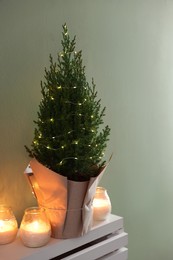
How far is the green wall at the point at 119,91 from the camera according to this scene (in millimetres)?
1112

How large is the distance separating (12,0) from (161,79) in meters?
0.98

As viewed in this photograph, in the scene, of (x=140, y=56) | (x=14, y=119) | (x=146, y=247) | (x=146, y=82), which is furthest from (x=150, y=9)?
(x=146, y=247)

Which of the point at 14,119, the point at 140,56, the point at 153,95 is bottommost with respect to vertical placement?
the point at 14,119

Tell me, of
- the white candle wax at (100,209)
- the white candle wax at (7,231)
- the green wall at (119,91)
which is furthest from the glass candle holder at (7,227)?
the white candle wax at (100,209)

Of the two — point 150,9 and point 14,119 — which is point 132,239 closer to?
point 14,119

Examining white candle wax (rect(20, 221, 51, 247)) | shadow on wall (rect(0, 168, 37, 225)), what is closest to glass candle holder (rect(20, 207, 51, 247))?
white candle wax (rect(20, 221, 51, 247))

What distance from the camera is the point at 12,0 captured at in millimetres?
1099

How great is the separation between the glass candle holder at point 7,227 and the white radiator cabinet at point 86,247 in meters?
0.02

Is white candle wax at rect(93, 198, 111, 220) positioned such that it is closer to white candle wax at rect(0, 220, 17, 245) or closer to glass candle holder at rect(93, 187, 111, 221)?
glass candle holder at rect(93, 187, 111, 221)

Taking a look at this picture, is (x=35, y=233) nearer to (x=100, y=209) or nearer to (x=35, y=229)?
(x=35, y=229)

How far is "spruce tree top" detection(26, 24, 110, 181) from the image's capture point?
1016 millimetres

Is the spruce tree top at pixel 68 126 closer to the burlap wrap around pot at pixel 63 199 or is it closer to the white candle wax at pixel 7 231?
the burlap wrap around pot at pixel 63 199

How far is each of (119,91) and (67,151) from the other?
62 centimetres

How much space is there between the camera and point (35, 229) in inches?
38.4
